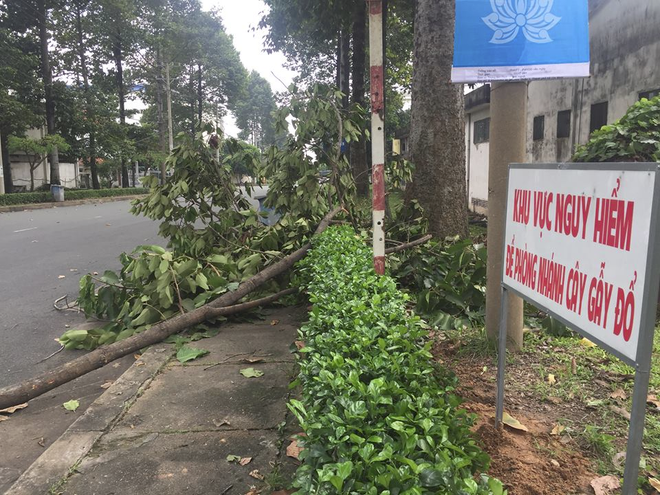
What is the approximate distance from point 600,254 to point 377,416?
879mm

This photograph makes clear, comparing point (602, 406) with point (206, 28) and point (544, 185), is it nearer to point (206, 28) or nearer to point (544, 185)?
point (544, 185)

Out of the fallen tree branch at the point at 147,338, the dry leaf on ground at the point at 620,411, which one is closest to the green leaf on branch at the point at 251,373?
the fallen tree branch at the point at 147,338

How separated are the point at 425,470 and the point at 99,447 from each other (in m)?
2.05

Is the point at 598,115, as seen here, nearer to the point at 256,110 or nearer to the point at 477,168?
the point at 477,168

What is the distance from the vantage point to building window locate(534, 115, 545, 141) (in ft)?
45.8

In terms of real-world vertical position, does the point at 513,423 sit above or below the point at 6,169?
below

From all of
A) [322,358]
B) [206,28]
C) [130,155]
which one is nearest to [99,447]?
[322,358]

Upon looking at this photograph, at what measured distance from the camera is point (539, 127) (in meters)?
14.1

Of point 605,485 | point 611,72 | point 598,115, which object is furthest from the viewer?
point 598,115

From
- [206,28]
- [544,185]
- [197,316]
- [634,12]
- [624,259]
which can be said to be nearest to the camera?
[624,259]

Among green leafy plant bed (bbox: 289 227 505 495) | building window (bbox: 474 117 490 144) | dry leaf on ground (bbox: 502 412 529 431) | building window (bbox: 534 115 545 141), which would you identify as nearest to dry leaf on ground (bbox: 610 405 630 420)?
dry leaf on ground (bbox: 502 412 529 431)

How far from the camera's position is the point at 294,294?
225 inches

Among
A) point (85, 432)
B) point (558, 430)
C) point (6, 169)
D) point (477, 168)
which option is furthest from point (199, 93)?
point (558, 430)

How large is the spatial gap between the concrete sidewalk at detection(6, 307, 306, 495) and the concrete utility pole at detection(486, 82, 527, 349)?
5.10ft
